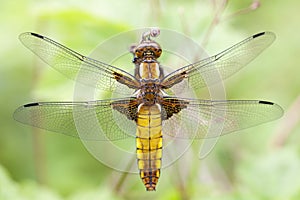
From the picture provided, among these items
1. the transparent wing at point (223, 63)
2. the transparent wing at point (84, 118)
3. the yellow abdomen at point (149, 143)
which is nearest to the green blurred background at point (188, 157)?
the transparent wing at point (223, 63)

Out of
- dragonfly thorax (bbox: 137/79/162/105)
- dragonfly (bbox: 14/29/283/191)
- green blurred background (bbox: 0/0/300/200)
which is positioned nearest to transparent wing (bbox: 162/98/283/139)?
dragonfly (bbox: 14/29/283/191)

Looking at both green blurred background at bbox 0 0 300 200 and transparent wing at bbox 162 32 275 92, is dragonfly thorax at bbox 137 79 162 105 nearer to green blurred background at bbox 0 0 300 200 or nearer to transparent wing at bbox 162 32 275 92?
transparent wing at bbox 162 32 275 92

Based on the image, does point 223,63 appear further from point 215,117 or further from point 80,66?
point 80,66

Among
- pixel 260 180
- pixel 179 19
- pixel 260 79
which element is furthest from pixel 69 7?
pixel 260 79

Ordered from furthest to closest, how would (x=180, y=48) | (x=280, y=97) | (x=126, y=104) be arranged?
1. (x=280, y=97)
2. (x=180, y=48)
3. (x=126, y=104)

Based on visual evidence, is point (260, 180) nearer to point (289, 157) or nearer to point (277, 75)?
point (289, 157)

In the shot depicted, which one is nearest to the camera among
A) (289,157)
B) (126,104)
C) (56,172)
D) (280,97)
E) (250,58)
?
(126,104)

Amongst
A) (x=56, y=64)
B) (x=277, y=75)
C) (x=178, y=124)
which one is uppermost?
(x=277, y=75)
